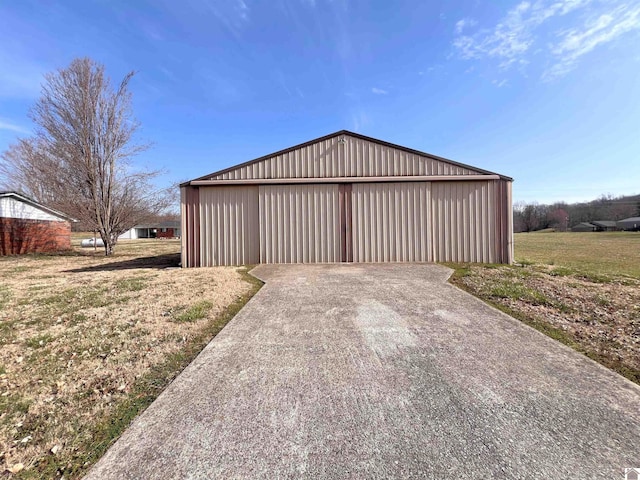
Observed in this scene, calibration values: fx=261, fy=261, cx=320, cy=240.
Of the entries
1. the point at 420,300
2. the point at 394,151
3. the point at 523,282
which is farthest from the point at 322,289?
the point at 394,151

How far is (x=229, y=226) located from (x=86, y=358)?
6.65m

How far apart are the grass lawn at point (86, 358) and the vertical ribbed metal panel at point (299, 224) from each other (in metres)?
3.10

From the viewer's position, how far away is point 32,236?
16.5 m

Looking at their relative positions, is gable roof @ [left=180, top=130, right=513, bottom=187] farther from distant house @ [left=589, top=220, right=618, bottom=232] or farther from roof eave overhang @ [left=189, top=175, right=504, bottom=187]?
distant house @ [left=589, top=220, right=618, bottom=232]

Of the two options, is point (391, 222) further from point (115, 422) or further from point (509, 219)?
point (115, 422)

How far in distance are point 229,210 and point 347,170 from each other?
443 cm

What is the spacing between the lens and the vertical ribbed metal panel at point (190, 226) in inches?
364

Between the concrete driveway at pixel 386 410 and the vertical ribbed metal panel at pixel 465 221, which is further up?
the vertical ribbed metal panel at pixel 465 221

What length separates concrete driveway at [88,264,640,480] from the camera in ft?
5.29

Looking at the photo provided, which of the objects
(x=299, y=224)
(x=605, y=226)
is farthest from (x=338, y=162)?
(x=605, y=226)

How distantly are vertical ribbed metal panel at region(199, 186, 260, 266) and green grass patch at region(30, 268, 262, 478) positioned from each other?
236 inches

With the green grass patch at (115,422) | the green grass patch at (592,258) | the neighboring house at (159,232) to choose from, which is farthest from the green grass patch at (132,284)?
the neighboring house at (159,232)

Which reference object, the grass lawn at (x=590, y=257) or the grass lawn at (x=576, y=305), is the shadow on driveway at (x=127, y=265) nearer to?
the grass lawn at (x=576, y=305)

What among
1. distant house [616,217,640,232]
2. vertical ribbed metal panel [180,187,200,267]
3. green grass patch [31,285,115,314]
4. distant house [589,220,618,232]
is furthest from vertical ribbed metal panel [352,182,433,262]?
distant house [589,220,618,232]
